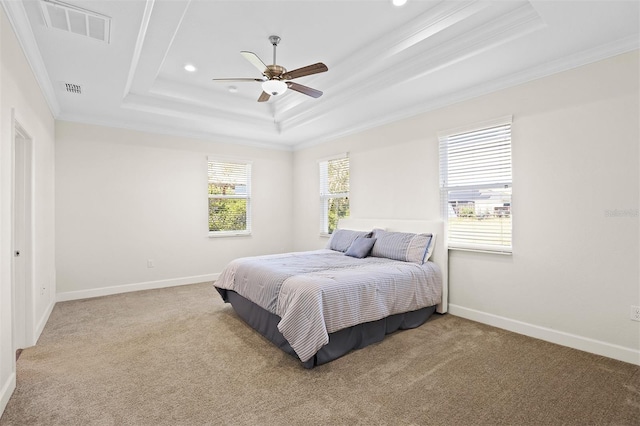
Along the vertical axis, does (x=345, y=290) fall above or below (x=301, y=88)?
below

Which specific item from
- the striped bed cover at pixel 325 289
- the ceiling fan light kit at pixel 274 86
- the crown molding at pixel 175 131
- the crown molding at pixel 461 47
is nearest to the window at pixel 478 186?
the striped bed cover at pixel 325 289

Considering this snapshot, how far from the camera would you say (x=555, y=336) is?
3.02m

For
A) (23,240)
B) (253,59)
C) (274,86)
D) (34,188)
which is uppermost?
(253,59)

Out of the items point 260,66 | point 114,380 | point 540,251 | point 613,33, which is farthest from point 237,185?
point 613,33

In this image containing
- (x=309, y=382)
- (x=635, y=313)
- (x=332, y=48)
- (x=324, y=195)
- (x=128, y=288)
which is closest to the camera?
(x=309, y=382)

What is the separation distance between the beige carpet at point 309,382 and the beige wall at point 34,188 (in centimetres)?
31

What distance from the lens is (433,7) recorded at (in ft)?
8.76

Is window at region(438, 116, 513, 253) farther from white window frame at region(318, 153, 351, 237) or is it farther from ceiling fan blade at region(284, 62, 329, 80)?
white window frame at region(318, 153, 351, 237)

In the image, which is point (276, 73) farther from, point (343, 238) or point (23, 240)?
point (23, 240)

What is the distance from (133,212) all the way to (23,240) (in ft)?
6.70

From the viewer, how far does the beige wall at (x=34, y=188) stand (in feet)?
6.97

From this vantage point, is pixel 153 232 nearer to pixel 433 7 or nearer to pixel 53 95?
pixel 53 95

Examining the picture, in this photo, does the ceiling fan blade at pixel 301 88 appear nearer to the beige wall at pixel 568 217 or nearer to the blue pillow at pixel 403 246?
the beige wall at pixel 568 217

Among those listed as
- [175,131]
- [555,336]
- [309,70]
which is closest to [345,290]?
[309,70]
